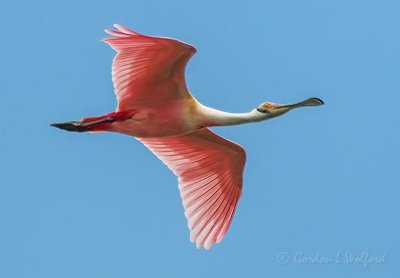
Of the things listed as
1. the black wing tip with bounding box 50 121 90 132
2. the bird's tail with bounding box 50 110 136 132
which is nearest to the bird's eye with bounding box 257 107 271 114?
the bird's tail with bounding box 50 110 136 132

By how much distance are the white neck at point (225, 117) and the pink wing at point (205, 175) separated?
1.19 metres

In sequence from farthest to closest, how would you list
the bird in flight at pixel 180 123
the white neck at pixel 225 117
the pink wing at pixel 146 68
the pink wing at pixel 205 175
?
the pink wing at pixel 205 175
the white neck at pixel 225 117
the bird in flight at pixel 180 123
the pink wing at pixel 146 68

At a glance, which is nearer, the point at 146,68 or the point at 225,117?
the point at 146,68

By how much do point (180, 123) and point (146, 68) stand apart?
862mm

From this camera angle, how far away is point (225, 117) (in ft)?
48.4

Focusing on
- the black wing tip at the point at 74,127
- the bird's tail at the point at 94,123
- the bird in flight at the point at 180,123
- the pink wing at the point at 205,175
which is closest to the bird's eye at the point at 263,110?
the bird in flight at the point at 180,123

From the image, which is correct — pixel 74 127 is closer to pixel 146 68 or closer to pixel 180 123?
pixel 146 68

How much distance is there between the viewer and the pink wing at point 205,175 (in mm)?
16047

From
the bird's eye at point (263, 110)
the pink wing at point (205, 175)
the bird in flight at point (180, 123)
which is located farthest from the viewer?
the pink wing at point (205, 175)

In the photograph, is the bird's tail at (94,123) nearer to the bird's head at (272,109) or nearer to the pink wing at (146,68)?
the pink wing at (146,68)

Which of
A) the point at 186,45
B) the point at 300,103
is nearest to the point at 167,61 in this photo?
the point at 186,45

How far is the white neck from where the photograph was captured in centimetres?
1473

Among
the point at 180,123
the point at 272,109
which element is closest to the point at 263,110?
the point at 272,109

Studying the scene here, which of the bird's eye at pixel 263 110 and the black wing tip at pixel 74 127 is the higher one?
the bird's eye at pixel 263 110
